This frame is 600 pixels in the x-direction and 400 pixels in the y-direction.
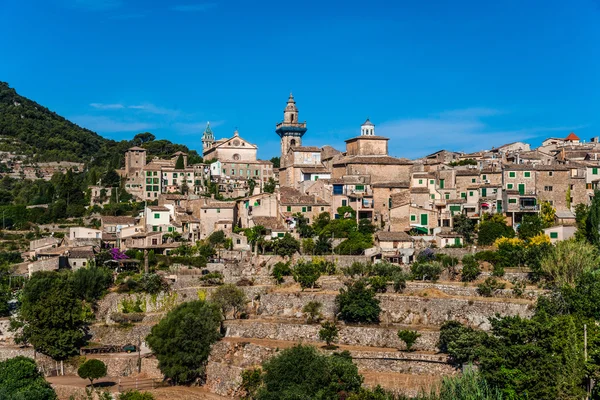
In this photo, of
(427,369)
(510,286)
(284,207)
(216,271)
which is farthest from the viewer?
(284,207)

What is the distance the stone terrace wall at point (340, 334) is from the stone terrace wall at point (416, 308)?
1.58m

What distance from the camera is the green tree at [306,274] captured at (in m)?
44.6

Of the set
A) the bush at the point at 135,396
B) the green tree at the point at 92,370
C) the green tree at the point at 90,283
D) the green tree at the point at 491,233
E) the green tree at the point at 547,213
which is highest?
the green tree at the point at 547,213

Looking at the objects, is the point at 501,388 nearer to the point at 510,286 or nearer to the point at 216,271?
the point at 510,286

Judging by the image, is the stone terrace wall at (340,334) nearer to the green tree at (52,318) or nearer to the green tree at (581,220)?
the green tree at (52,318)

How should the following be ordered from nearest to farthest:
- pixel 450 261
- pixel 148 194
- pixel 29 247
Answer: pixel 450 261 < pixel 29 247 < pixel 148 194

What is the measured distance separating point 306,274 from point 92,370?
527 inches

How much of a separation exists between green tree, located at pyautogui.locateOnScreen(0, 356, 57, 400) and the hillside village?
261 centimetres

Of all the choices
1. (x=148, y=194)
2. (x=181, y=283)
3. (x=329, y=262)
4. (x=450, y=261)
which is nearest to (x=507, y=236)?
(x=450, y=261)

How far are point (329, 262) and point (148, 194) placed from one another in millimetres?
29973

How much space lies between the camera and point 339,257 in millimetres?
48594

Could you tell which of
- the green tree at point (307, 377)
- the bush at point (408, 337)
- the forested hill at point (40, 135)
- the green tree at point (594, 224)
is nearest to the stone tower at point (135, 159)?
the forested hill at point (40, 135)

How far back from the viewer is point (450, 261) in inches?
1807

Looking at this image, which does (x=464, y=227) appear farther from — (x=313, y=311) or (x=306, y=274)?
(x=313, y=311)
